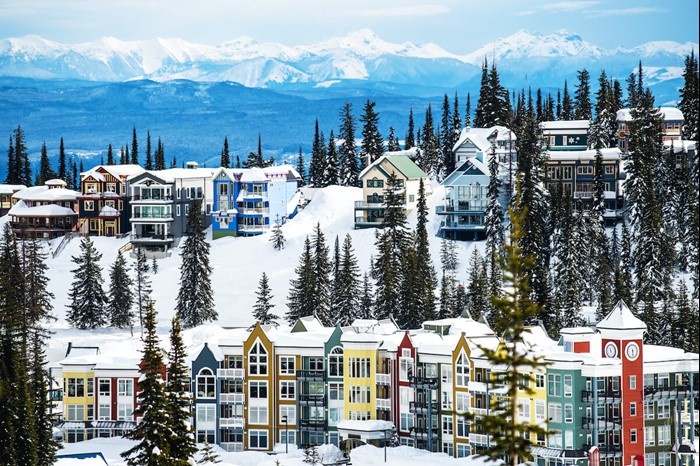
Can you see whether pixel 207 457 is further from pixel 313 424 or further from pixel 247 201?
pixel 247 201

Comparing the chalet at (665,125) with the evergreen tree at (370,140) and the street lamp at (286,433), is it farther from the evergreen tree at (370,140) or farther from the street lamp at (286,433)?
the street lamp at (286,433)

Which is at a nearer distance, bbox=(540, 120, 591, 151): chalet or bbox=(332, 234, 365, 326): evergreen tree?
bbox=(332, 234, 365, 326): evergreen tree

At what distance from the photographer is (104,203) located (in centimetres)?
12962

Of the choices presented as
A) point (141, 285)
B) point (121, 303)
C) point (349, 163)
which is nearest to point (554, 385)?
point (121, 303)

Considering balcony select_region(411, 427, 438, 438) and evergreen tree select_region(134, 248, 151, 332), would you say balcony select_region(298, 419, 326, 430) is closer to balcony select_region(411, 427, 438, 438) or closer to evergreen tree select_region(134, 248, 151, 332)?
balcony select_region(411, 427, 438, 438)

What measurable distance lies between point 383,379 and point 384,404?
152 cm

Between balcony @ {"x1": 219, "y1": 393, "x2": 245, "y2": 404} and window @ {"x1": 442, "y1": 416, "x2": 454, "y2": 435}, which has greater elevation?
balcony @ {"x1": 219, "y1": 393, "x2": 245, "y2": 404}

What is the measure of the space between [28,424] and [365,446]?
21.3 metres

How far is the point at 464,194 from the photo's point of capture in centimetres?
11888

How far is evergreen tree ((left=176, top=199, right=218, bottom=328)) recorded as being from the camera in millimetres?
102875

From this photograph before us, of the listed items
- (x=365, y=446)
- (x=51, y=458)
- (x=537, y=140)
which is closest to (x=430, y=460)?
(x=365, y=446)

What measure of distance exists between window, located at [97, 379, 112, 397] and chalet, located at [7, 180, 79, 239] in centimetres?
4435

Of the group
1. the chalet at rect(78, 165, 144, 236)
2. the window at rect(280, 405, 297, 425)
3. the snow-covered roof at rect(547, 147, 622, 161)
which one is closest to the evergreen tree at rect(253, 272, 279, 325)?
the window at rect(280, 405, 297, 425)

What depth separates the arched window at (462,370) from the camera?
258 ft
